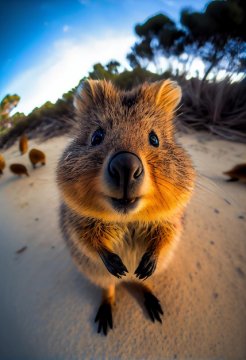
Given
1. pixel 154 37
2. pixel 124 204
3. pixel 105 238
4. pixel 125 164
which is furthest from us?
pixel 154 37

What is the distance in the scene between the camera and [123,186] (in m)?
1.16

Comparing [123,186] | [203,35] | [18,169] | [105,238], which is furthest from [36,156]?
[203,35]

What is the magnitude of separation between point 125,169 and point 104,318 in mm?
1540

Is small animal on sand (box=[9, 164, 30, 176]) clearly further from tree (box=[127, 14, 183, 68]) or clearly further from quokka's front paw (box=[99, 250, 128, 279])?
tree (box=[127, 14, 183, 68])

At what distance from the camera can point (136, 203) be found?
1.29 m

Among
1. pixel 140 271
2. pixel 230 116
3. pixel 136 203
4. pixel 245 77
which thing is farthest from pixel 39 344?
pixel 245 77

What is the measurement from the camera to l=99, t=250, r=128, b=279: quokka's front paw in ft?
5.03

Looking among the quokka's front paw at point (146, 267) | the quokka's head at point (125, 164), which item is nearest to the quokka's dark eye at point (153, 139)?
the quokka's head at point (125, 164)

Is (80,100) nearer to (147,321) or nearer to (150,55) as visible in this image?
(147,321)

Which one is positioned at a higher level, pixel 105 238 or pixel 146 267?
pixel 105 238

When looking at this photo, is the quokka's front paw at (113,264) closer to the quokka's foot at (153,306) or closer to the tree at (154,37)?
the quokka's foot at (153,306)

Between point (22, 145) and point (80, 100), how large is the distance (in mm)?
4189

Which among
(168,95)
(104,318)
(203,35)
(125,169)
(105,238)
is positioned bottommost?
(104,318)

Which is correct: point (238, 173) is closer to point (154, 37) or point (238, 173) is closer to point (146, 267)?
point (146, 267)
